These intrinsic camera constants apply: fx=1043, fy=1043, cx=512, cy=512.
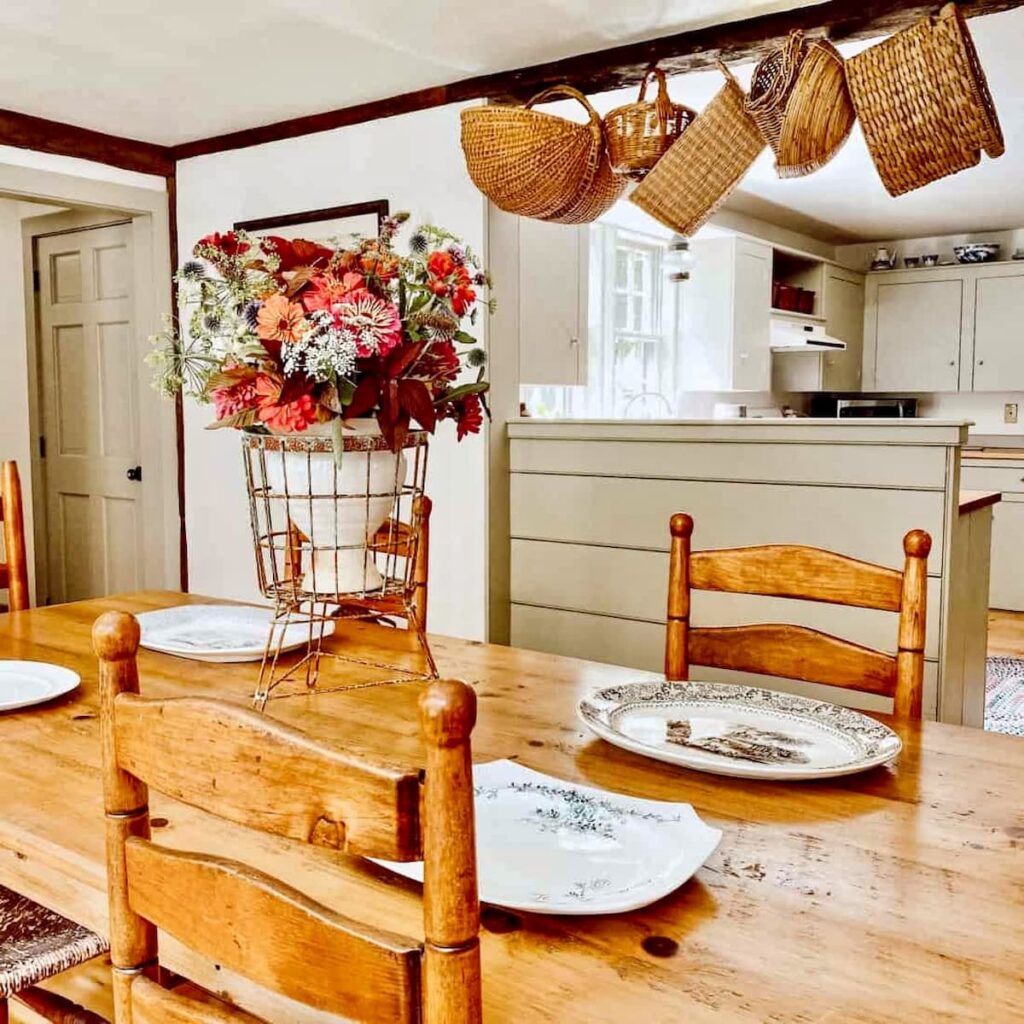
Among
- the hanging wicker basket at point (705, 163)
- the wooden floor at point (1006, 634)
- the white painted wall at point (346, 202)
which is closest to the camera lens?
the hanging wicker basket at point (705, 163)

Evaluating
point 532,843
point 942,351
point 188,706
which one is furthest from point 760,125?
point 942,351

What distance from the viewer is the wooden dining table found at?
2.58 feet

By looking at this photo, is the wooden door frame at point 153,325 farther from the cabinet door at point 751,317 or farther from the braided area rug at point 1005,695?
the braided area rug at point 1005,695

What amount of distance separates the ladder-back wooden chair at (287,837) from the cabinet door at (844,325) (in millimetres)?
6286

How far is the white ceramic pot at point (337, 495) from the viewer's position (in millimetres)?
1479

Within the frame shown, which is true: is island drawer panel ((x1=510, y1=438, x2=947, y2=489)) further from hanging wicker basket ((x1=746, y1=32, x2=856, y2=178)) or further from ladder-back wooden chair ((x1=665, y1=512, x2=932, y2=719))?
ladder-back wooden chair ((x1=665, y1=512, x2=932, y2=719))

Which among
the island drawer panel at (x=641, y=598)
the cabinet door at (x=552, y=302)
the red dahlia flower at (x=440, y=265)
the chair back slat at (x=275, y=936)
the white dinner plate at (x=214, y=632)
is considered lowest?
the island drawer panel at (x=641, y=598)

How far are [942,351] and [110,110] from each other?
5.30 metres

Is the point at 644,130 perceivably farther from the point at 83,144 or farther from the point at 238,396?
the point at 83,144

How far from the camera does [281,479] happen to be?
4.94 ft

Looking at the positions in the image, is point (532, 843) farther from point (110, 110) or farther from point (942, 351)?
point (942, 351)

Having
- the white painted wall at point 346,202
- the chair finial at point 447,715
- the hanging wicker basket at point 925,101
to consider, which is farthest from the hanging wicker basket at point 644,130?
the chair finial at point 447,715

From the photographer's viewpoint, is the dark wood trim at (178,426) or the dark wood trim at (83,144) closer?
the dark wood trim at (83,144)

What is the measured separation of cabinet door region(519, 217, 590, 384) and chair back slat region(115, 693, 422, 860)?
3.18 meters
